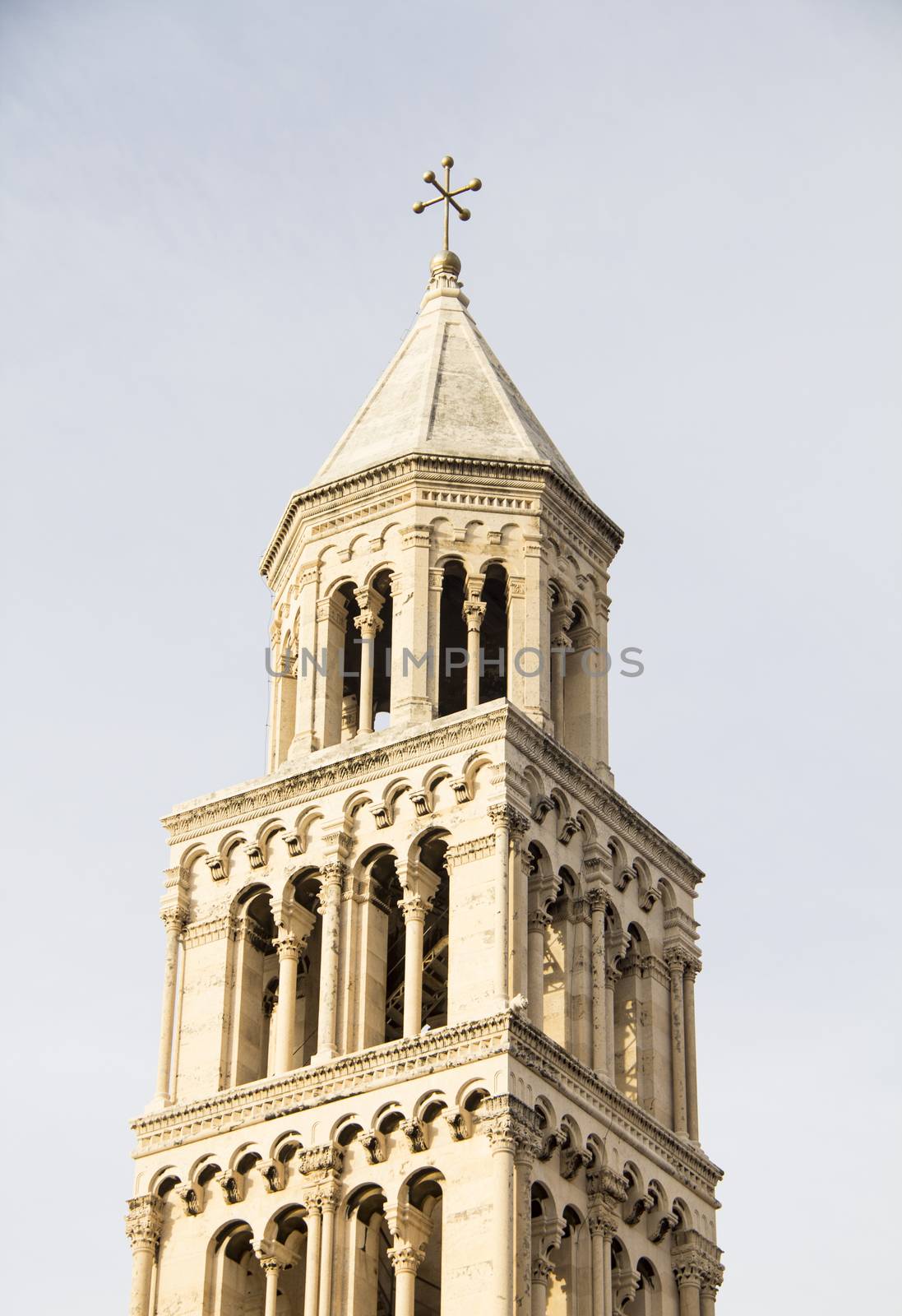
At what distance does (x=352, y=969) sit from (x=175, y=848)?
5144 mm

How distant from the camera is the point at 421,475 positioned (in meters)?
68.1

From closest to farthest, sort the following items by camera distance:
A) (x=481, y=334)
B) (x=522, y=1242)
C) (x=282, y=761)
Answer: (x=522, y=1242) < (x=282, y=761) < (x=481, y=334)

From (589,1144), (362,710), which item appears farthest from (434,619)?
(589,1144)

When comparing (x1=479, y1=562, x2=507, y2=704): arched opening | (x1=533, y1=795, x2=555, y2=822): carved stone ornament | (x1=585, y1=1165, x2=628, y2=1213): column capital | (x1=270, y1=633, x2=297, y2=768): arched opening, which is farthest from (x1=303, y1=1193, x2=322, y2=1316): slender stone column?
(x1=479, y1=562, x2=507, y2=704): arched opening

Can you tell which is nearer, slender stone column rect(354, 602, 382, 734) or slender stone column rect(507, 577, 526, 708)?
slender stone column rect(507, 577, 526, 708)

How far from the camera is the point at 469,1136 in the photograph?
59.8 meters

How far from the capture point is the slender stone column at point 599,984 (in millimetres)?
62688

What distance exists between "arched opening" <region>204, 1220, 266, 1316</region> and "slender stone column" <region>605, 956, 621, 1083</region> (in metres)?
6.69

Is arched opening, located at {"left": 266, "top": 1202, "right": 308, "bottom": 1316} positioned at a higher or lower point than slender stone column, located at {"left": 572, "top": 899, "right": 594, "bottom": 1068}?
lower

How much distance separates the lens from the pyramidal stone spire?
69125 millimetres

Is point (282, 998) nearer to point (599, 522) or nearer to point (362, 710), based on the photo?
point (362, 710)

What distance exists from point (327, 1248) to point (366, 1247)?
854 mm

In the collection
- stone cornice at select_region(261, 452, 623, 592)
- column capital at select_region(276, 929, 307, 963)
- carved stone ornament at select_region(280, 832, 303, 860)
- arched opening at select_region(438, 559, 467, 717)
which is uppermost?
stone cornice at select_region(261, 452, 623, 592)

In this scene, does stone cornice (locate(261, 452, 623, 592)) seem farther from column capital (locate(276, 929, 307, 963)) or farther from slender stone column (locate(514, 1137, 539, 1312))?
slender stone column (locate(514, 1137, 539, 1312))
